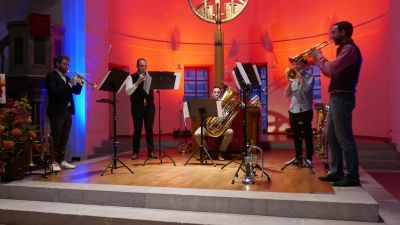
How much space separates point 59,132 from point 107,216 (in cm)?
243

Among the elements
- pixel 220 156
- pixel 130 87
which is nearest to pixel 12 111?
pixel 130 87

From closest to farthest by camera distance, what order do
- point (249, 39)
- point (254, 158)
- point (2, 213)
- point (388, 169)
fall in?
point (2, 213)
point (254, 158)
point (388, 169)
point (249, 39)

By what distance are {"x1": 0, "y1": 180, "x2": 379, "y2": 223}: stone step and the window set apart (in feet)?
26.6

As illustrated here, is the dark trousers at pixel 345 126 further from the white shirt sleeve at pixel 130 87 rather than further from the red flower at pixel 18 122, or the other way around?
the red flower at pixel 18 122

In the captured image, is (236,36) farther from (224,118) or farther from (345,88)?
(345,88)

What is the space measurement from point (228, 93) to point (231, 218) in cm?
336

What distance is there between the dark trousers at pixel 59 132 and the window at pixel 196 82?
6.84m

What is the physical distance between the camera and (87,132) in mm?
9383

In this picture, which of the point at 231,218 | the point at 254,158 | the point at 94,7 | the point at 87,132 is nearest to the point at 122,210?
the point at 231,218

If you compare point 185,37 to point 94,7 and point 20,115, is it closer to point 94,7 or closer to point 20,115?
point 94,7

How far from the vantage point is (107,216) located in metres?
4.06

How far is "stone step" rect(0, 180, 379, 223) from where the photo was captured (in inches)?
147

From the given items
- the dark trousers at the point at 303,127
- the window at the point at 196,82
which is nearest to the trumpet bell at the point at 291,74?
the dark trousers at the point at 303,127

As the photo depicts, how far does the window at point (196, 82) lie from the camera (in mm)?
12773
